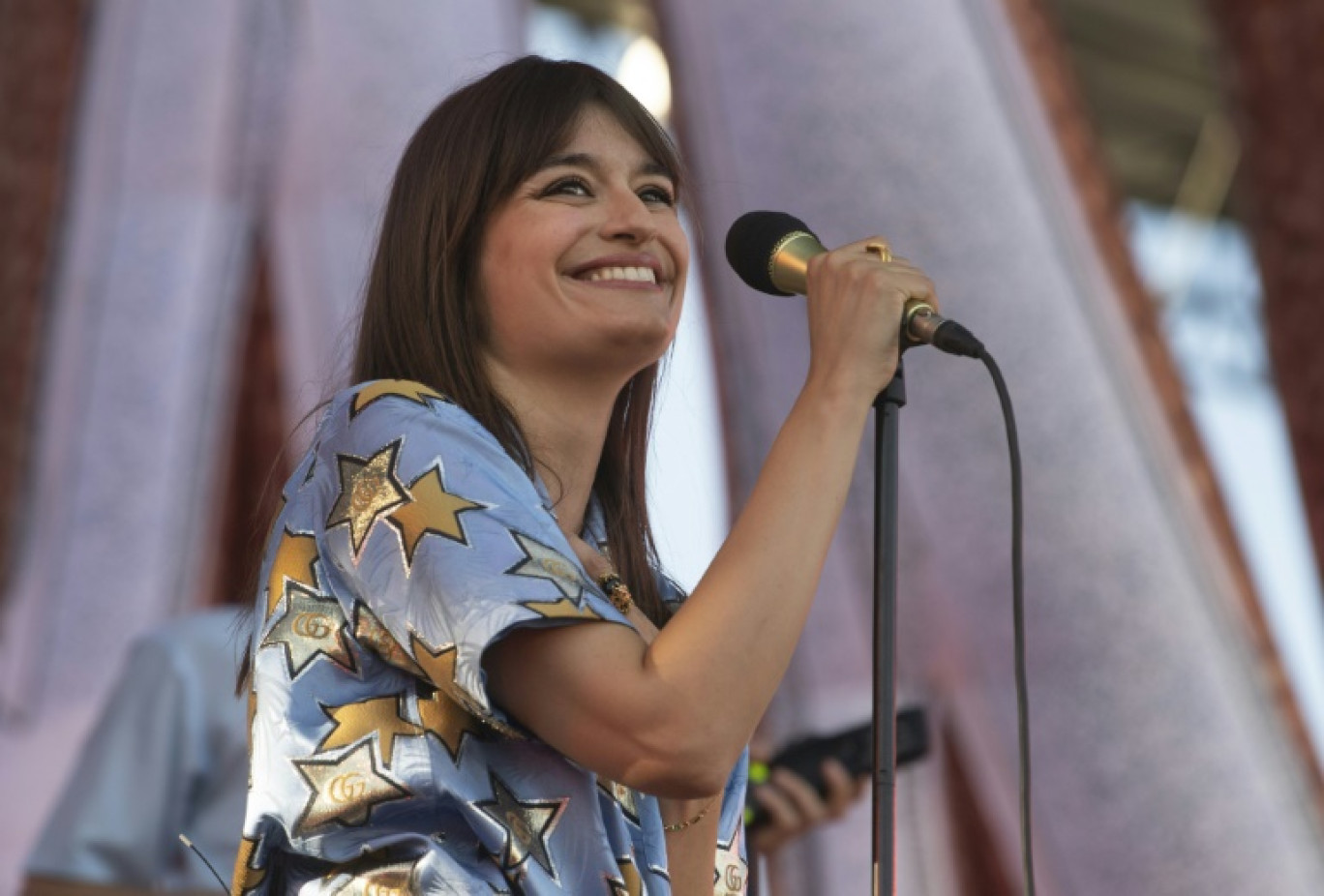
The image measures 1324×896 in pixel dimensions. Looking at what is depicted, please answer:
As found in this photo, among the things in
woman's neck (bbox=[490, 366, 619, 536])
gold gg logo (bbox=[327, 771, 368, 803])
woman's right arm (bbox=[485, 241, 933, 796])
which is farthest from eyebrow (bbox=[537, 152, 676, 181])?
gold gg logo (bbox=[327, 771, 368, 803])

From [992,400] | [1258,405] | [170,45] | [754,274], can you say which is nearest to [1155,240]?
[1258,405]

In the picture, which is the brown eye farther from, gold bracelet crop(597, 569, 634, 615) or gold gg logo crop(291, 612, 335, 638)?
gold gg logo crop(291, 612, 335, 638)

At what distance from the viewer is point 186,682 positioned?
249 cm

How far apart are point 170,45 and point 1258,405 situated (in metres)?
8.60

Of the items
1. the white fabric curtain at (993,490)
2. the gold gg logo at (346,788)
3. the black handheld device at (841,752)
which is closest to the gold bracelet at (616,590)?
the gold gg logo at (346,788)

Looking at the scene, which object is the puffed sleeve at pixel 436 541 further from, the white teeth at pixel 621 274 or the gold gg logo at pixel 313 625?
the white teeth at pixel 621 274

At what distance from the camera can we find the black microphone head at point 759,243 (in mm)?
1083

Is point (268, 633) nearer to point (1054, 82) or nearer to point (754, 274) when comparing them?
point (754, 274)

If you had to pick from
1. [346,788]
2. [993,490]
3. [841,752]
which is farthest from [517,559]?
[993,490]

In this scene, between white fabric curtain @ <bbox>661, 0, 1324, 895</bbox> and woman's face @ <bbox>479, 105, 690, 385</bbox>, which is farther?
white fabric curtain @ <bbox>661, 0, 1324, 895</bbox>

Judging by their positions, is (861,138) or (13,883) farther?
(13,883)

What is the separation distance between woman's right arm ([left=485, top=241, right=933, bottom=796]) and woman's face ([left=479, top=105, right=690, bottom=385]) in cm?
15

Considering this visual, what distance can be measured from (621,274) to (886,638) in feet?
0.88

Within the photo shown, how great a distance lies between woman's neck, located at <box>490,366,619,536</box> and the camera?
3.56 ft
